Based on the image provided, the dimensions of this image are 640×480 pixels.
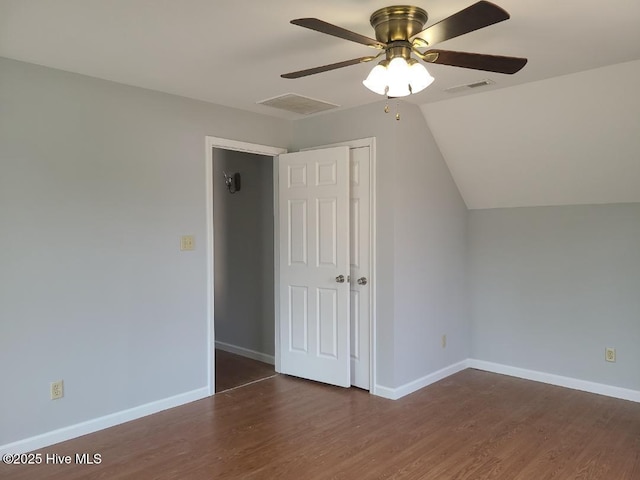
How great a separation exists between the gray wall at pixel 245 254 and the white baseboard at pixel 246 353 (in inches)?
1.5

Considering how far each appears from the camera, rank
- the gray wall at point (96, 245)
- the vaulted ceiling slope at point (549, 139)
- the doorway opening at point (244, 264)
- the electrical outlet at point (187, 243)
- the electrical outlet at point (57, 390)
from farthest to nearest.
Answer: the doorway opening at point (244, 264) → the electrical outlet at point (187, 243) → the vaulted ceiling slope at point (549, 139) → the electrical outlet at point (57, 390) → the gray wall at point (96, 245)

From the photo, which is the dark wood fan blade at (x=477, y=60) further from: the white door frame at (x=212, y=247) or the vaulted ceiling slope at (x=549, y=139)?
the white door frame at (x=212, y=247)

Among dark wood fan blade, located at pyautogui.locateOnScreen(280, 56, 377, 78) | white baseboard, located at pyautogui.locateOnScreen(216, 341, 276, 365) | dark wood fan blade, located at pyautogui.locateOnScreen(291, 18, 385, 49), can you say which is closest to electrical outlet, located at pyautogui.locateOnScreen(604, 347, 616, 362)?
white baseboard, located at pyautogui.locateOnScreen(216, 341, 276, 365)

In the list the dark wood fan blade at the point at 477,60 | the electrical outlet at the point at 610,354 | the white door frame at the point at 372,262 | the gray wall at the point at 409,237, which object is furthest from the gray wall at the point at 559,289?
the dark wood fan blade at the point at 477,60

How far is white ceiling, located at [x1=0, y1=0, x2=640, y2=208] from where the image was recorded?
215 cm

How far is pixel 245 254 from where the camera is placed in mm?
5039

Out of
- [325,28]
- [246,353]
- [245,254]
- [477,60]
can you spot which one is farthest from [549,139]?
[246,353]

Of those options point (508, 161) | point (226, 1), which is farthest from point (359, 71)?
point (508, 161)

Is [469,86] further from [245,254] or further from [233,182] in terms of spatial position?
[245,254]

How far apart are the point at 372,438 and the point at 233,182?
3027 millimetres

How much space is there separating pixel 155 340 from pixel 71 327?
607 mm

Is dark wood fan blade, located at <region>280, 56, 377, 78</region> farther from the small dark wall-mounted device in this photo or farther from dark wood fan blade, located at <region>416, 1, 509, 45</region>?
the small dark wall-mounted device

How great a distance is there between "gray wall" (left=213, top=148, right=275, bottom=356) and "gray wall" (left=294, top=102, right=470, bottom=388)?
75 cm

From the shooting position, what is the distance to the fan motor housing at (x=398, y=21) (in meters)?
2.14
